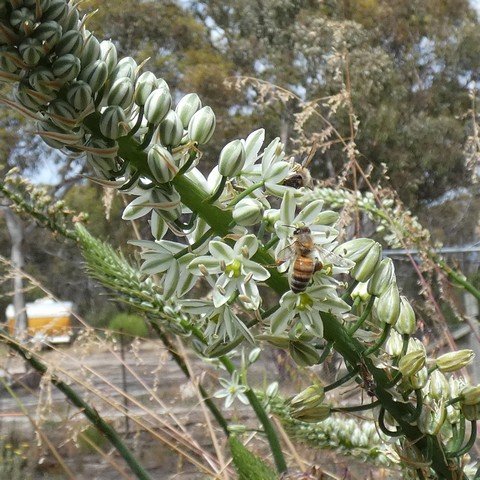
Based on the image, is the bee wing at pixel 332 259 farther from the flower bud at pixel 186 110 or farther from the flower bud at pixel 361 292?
the flower bud at pixel 186 110

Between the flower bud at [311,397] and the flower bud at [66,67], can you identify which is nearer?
the flower bud at [66,67]

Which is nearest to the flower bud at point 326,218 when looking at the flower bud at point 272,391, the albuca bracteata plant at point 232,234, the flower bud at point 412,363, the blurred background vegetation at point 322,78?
the albuca bracteata plant at point 232,234

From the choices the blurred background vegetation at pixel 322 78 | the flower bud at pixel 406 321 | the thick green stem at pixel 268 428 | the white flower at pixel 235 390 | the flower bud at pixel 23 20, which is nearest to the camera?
the flower bud at pixel 23 20

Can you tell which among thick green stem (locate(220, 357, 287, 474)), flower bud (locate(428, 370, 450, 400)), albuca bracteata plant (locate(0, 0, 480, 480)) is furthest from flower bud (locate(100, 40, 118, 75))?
thick green stem (locate(220, 357, 287, 474))

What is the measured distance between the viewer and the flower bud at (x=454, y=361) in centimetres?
53

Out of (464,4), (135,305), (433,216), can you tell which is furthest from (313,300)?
(464,4)

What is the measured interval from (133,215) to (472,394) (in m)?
0.28

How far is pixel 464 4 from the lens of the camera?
12.2 m

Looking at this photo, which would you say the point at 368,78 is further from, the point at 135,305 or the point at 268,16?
the point at 135,305

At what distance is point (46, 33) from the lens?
0.41 m

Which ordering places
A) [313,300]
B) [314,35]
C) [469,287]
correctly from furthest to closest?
[314,35]
[469,287]
[313,300]

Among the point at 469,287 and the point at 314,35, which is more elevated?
the point at 314,35

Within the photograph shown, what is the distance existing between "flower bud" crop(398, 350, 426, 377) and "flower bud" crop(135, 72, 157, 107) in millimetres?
252

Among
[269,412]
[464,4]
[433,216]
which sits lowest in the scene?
[433,216]
